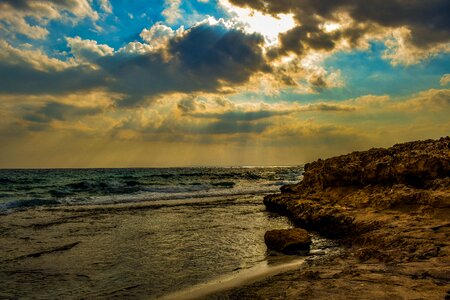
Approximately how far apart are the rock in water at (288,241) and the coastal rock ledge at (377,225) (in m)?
1.14

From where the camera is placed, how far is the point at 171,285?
665 cm

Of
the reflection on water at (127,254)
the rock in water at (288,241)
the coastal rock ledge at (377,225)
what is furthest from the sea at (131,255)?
the coastal rock ledge at (377,225)

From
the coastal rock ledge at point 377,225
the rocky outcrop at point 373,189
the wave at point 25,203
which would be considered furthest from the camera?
the wave at point 25,203

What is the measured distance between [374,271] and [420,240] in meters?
2.01

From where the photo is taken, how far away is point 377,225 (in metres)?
9.15

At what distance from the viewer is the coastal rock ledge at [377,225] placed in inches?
204

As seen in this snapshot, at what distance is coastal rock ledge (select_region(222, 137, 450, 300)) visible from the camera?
5.18 metres

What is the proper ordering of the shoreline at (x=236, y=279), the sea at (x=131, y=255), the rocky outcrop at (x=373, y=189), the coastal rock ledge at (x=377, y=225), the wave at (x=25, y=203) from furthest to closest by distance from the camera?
the wave at (x=25, y=203) < the rocky outcrop at (x=373, y=189) < the sea at (x=131, y=255) < the shoreline at (x=236, y=279) < the coastal rock ledge at (x=377, y=225)

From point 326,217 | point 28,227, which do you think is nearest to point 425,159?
point 326,217

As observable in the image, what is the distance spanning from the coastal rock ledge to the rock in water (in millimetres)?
1144

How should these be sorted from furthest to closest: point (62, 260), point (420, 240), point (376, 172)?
1. point (376, 172)
2. point (62, 260)
3. point (420, 240)

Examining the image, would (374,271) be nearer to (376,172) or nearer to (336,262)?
(336,262)

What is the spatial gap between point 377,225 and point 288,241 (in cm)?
246

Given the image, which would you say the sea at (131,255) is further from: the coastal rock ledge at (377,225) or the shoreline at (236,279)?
the coastal rock ledge at (377,225)
